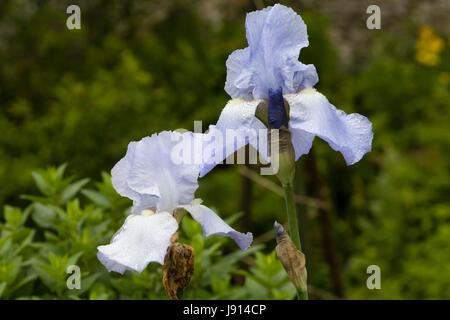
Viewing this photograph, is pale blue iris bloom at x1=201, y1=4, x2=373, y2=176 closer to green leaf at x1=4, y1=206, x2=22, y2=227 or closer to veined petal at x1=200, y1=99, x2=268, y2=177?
veined petal at x1=200, y1=99, x2=268, y2=177

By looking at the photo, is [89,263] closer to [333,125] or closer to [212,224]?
[212,224]

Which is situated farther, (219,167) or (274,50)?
(219,167)

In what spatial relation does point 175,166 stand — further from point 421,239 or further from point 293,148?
point 421,239

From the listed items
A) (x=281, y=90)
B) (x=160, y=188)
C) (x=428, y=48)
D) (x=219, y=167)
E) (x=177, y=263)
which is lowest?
(x=177, y=263)

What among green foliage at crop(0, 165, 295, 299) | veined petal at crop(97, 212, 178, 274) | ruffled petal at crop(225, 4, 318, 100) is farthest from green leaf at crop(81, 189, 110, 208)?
ruffled petal at crop(225, 4, 318, 100)

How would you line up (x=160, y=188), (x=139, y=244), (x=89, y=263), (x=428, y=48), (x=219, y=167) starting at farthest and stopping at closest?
(x=428, y=48)
(x=219, y=167)
(x=89, y=263)
(x=160, y=188)
(x=139, y=244)

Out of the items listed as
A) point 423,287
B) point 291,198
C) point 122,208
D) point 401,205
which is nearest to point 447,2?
point 401,205

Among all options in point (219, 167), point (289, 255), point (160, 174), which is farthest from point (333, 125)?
point (219, 167)

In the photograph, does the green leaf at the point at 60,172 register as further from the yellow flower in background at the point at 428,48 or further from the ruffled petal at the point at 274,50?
the yellow flower in background at the point at 428,48
